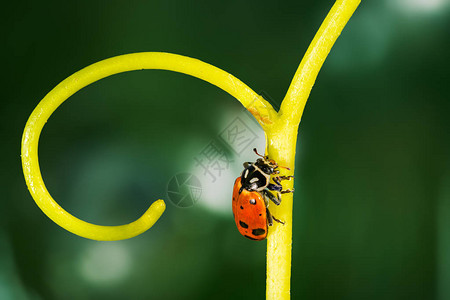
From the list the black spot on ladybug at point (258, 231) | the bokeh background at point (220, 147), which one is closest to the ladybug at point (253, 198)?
the black spot on ladybug at point (258, 231)

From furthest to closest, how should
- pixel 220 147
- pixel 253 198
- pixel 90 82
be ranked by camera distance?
pixel 220 147, pixel 253 198, pixel 90 82

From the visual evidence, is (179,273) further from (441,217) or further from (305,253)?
(441,217)

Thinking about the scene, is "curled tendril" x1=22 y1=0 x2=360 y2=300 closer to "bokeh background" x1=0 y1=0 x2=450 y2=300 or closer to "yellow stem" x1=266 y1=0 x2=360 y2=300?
"yellow stem" x1=266 y1=0 x2=360 y2=300

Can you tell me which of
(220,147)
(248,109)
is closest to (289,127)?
(248,109)

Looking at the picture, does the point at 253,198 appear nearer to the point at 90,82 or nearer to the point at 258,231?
the point at 258,231

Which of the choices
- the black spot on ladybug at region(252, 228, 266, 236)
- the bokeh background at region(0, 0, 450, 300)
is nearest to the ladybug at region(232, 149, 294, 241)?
the black spot on ladybug at region(252, 228, 266, 236)

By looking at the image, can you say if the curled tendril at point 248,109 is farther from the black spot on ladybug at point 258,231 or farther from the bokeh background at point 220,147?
the bokeh background at point 220,147

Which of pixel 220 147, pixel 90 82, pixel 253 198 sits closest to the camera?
pixel 90 82
